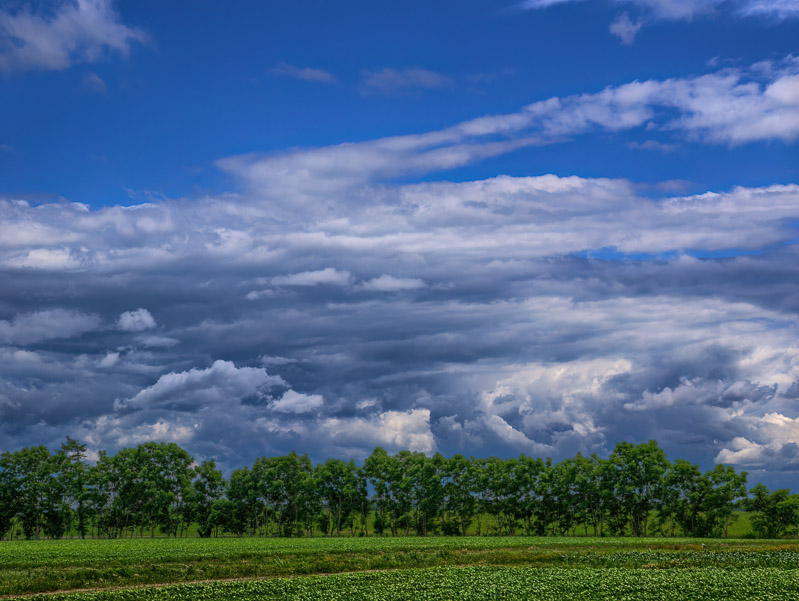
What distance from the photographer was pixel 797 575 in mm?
50875

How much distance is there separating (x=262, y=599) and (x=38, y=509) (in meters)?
128

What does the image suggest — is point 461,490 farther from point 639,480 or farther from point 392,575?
point 392,575

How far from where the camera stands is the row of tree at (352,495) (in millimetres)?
145750

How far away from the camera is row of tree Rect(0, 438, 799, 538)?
478 ft

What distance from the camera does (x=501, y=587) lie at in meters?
46.3

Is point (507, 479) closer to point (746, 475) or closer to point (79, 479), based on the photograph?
point (746, 475)

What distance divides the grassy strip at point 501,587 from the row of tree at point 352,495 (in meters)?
96.5

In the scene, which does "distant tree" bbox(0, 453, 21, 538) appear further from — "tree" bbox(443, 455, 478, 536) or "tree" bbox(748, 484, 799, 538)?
"tree" bbox(748, 484, 799, 538)

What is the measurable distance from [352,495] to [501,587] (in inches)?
4575

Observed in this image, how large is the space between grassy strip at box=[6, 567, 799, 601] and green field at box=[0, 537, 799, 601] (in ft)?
0.25

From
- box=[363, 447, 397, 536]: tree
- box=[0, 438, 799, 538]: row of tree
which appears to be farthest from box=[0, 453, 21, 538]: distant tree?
box=[363, 447, 397, 536]: tree

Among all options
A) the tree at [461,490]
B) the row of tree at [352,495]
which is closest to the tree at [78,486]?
the row of tree at [352,495]

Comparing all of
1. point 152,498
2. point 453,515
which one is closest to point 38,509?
point 152,498

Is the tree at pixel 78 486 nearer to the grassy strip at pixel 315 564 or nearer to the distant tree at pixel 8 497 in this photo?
the distant tree at pixel 8 497
